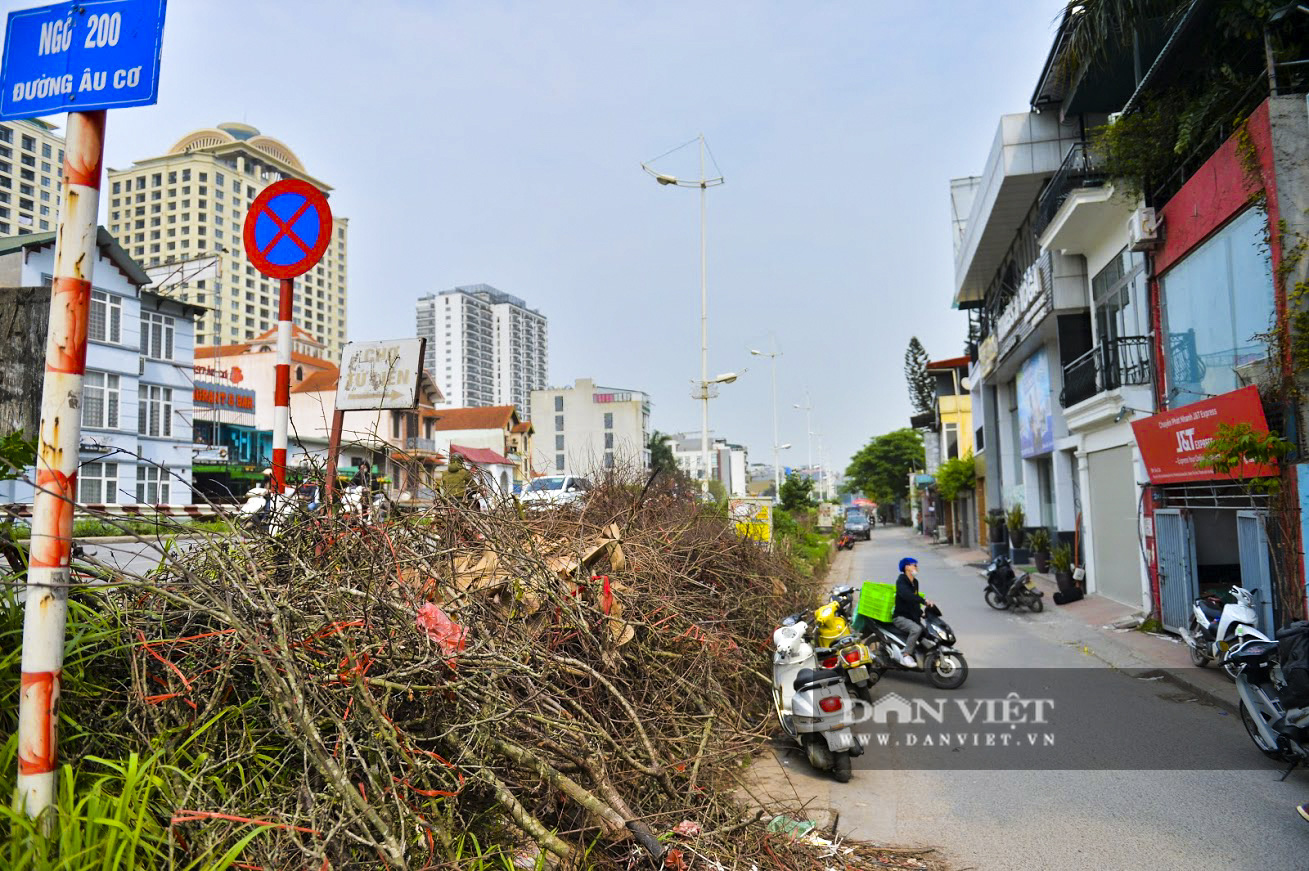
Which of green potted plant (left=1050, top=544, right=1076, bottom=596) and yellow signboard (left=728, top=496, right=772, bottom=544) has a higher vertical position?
yellow signboard (left=728, top=496, right=772, bottom=544)

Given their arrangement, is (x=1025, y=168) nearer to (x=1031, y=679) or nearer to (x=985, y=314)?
(x=985, y=314)

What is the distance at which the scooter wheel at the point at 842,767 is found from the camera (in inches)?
245

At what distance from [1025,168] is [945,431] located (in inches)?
1201

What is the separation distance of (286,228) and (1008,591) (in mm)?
14640

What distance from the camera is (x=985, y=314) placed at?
32.6 meters

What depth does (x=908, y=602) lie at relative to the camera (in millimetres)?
9695

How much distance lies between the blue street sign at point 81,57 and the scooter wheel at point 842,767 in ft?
19.4

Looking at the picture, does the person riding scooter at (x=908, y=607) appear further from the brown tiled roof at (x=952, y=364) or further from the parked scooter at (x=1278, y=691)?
the brown tiled roof at (x=952, y=364)

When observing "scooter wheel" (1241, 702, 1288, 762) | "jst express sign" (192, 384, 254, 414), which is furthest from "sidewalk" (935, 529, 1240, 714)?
"jst express sign" (192, 384, 254, 414)

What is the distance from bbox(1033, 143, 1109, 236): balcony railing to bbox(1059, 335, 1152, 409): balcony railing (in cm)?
308

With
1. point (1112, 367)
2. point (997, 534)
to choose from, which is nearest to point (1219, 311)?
point (1112, 367)

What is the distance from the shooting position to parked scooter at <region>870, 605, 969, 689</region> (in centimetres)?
925

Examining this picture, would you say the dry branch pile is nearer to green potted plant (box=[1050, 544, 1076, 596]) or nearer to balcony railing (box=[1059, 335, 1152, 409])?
balcony railing (box=[1059, 335, 1152, 409])

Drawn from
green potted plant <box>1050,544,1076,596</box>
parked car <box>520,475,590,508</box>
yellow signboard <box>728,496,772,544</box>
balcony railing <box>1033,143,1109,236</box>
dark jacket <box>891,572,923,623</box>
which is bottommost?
green potted plant <box>1050,544,1076,596</box>
